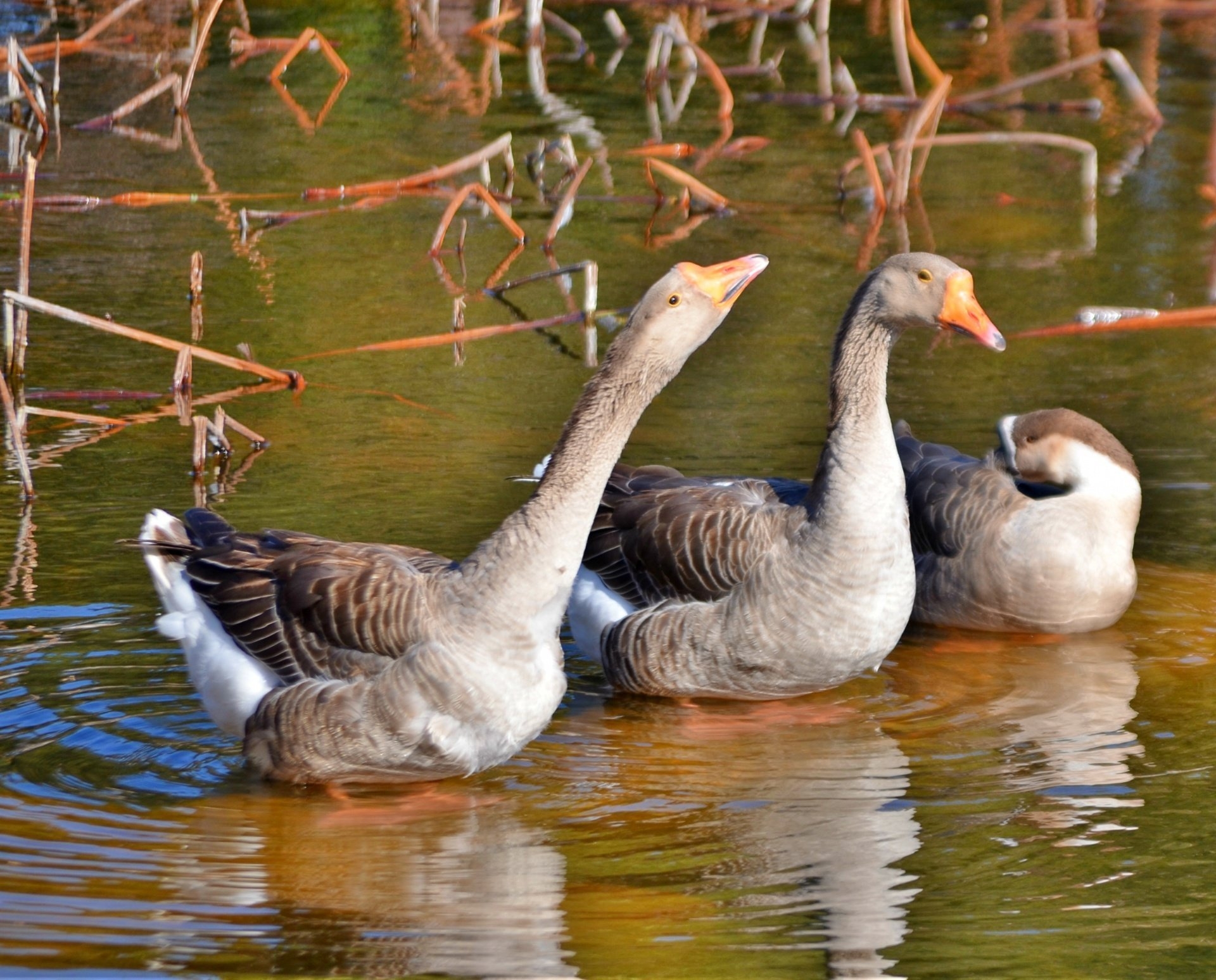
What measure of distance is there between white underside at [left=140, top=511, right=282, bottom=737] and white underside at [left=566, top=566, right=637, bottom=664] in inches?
64.0

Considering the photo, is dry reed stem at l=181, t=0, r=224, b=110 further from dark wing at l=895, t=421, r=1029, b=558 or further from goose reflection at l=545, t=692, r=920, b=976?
goose reflection at l=545, t=692, r=920, b=976

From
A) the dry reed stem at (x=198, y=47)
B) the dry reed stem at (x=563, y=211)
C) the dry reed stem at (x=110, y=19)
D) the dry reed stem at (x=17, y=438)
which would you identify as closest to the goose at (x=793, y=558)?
the dry reed stem at (x=17, y=438)

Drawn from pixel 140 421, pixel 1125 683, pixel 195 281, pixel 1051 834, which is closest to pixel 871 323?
pixel 1125 683

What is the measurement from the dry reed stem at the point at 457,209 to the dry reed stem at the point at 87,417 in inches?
132

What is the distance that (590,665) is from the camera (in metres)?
7.47

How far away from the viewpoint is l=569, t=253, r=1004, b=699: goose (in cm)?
648

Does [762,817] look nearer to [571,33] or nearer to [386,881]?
[386,881]

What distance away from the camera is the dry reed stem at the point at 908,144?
13461mm

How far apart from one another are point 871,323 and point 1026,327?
4636 mm

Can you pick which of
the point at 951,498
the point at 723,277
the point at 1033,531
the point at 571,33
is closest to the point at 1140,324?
the point at 951,498

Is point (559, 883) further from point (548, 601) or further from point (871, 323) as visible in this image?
point (871, 323)

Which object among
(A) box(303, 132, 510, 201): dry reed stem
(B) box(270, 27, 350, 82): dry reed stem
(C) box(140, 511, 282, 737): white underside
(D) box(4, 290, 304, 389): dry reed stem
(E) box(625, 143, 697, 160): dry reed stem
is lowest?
(C) box(140, 511, 282, 737): white underside

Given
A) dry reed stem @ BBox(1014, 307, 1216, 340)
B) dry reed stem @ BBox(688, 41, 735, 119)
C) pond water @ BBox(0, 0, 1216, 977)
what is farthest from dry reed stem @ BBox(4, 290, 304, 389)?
dry reed stem @ BBox(688, 41, 735, 119)

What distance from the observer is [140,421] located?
31.0 feet
